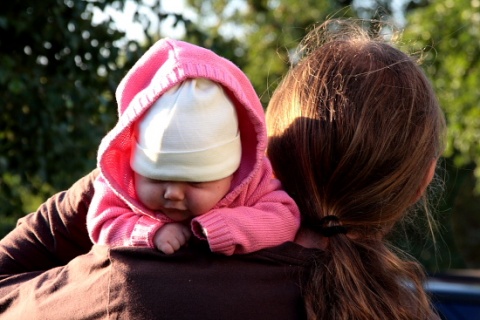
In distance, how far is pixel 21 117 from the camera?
14.3 ft

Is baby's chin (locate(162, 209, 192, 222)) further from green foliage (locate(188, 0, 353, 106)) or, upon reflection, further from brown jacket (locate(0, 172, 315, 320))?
green foliage (locate(188, 0, 353, 106))

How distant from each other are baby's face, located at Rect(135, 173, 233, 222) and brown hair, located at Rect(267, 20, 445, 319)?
247 millimetres

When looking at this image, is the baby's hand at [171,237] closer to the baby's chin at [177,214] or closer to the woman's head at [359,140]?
the baby's chin at [177,214]

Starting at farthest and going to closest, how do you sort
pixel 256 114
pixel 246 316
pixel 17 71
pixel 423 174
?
pixel 17 71 < pixel 423 174 < pixel 256 114 < pixel 246 316

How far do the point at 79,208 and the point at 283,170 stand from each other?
494 mm

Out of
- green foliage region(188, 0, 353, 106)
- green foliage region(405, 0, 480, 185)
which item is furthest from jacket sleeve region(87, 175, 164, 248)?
green foliage region(188, 0, 353, 106)

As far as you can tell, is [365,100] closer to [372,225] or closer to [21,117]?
[372,225]

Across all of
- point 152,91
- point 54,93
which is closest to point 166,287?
point 152,91

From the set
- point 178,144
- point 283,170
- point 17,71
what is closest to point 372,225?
point 283,170

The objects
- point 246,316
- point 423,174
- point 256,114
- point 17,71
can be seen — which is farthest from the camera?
point 17,71

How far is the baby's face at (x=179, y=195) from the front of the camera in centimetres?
178

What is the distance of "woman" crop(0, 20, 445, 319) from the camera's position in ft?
5.72

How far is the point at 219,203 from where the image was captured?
184cm

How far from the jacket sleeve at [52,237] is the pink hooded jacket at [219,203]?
0.17m
